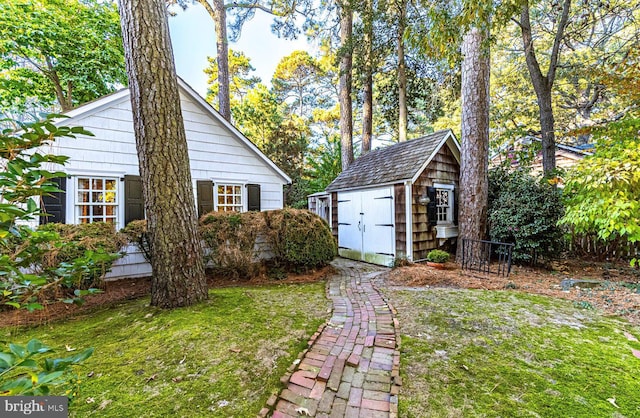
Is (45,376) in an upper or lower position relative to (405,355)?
upper

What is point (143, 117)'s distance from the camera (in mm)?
3594

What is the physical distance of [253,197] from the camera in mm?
7789

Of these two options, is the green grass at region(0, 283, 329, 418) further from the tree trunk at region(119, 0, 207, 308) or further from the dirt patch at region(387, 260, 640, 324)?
the dirt patch at region(387, 260, 640, 324)

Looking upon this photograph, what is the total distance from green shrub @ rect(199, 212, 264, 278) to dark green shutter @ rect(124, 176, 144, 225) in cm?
153

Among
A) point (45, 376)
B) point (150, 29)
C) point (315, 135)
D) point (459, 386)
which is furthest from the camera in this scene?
point (315, 135)

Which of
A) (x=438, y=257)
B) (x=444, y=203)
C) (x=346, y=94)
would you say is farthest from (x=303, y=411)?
(x=346, y=94)

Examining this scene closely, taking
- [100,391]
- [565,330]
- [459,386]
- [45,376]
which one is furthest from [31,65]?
[565,330]

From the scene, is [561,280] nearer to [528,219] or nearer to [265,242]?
[528,219]

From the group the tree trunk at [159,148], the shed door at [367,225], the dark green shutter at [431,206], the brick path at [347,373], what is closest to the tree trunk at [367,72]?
the shed door at [367,225]

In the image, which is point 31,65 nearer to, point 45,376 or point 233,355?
point 233,355

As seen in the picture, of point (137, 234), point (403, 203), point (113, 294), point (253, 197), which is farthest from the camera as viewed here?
point (253, 197)

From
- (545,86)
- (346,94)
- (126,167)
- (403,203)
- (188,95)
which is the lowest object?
(403,203)

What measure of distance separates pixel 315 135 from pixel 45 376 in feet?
76.5

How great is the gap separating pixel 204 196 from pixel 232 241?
1925 mm
